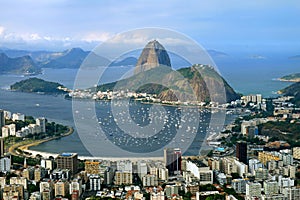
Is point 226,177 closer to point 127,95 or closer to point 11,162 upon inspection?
point 11,162

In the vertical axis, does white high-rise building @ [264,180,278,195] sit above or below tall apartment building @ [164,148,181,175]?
below

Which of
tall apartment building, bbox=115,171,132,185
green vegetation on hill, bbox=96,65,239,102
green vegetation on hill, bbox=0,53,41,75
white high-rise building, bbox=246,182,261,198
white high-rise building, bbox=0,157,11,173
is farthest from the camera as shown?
green vegetation on hill, bbox=0,53,41,75

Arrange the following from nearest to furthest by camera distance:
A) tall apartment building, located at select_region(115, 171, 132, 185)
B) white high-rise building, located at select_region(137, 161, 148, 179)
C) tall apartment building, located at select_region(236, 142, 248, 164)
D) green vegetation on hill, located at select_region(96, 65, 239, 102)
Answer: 1. tall apartment building, located at select_region(115, 171, 132, 185)
2. white high-rise building, located at select_region(137, 161, 148, 179)
3. tall apartment building, located at select_region(236, 142, 248, 164)
4. green vegetation on hill, located at select_region(96, 65, 239, 102)

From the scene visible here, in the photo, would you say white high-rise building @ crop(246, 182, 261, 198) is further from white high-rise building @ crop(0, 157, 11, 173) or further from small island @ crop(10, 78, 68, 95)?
small island @ crop(10, 78, 68, 95)

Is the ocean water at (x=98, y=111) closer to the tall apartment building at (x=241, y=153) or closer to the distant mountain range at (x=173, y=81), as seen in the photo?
the distant mountain range at (x=173, y=81)

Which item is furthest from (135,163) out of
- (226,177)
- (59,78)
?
(59,78)

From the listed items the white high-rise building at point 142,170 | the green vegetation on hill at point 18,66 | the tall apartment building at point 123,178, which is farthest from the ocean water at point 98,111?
the green vegetation on hill at point 18,66

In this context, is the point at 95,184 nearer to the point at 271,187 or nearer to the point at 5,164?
the point at 5,164

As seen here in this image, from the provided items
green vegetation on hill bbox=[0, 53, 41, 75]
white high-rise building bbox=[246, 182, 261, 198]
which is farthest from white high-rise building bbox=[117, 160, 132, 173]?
green vegetation on hill bbox=[0, 53, 41, 75]

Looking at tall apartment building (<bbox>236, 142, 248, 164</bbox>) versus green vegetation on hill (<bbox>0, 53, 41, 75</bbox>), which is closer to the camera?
tall apartment building (<bbox>236, 142, 248, 164</bbox>)
